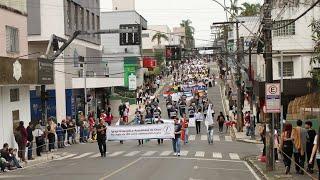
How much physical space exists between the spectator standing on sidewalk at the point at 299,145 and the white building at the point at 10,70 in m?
13.4

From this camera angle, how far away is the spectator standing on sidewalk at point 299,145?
819 inches

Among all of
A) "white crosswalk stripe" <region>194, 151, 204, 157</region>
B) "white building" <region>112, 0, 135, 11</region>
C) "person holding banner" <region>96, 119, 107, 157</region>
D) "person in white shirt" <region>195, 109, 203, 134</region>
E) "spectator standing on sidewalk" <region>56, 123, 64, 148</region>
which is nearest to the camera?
"person holding banner" <region>96, 119, 107, 157</region>

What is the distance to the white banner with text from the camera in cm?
3669

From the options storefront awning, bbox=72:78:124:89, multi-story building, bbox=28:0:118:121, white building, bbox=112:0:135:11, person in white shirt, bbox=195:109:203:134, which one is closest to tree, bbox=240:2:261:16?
white building, bbox=112:0:135:11

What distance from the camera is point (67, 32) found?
5494 centimetres

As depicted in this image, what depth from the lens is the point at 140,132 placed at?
124 feet

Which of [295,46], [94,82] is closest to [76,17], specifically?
[94,82]

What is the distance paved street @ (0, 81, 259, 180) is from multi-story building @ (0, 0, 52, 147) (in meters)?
3.10

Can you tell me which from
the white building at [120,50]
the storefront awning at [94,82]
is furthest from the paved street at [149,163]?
the white building at [120,50]

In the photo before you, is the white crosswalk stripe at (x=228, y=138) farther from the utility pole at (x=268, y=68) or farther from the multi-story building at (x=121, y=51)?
the multi-story building at (x=121, y=51)

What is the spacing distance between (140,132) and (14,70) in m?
10.4

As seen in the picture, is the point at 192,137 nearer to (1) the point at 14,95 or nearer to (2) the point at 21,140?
(1) the point at 14,95

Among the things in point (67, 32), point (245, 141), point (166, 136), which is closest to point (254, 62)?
point (67, 32)

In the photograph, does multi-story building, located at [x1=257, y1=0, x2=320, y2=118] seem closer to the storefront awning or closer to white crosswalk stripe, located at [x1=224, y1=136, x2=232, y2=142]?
white crosswalk stripe, located at [x1=224, y1=136, x2=232, y2=142]
